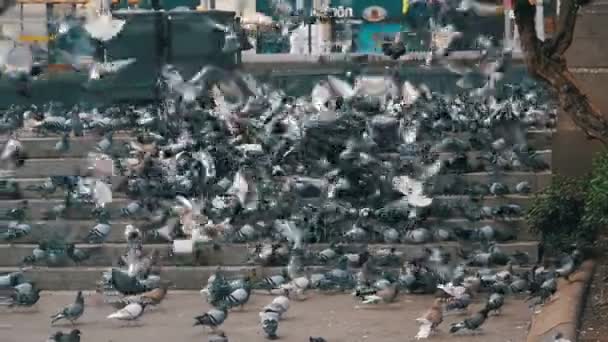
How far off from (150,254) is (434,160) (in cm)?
312

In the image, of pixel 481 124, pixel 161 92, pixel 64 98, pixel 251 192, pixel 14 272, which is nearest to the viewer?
pixel 14 272

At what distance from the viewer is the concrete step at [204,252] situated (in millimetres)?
13070

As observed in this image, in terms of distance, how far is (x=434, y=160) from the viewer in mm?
14367

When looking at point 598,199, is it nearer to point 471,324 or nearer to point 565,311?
point 565,311

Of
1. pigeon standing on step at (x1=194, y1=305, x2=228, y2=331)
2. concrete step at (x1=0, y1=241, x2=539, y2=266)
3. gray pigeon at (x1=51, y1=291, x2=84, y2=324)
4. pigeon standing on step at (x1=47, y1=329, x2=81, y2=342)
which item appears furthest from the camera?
concrete step at (x1=0, y1=241, x2=539, y2=266)

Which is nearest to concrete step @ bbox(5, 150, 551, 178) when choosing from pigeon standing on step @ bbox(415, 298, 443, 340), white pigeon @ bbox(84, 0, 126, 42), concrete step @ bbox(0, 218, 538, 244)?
concrete step @ bbox(0, 218, 538, 244)

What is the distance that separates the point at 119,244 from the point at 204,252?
87 centimetres

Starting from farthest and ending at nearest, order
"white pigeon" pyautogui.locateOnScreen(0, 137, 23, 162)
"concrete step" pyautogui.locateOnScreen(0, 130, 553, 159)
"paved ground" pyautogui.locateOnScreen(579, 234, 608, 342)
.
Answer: "concrete step" pyautogui.locateOnScreen(0, 130, 553, 159) → "white pigeon" pyautogui.locateOnScreen(0, 137, 23, 162) → "paved ground" pyautogui.locateOnScreen(579, 234, 608, 342)

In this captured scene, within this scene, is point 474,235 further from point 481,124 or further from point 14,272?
point 14,272

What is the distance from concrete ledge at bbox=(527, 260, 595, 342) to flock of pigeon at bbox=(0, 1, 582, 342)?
0.49ft

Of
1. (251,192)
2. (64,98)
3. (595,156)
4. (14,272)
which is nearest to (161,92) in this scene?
(64,98)

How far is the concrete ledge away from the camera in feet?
31.9

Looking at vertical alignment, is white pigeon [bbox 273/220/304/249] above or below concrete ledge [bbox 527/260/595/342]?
below

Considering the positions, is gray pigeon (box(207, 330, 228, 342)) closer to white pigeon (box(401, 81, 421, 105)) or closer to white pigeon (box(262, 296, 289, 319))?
white pigeon (box(262, 296, 289, 319))
